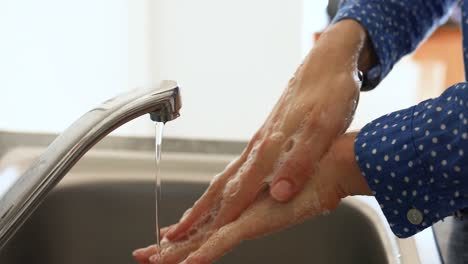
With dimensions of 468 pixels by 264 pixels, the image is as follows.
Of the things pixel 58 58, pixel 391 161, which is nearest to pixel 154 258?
pixel 391 161

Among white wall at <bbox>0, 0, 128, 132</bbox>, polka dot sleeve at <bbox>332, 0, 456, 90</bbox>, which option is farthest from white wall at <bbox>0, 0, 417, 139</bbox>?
polka dot sleeve at <bbox>332, 0, 456, 90</bbox>

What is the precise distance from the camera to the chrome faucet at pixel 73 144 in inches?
14.7

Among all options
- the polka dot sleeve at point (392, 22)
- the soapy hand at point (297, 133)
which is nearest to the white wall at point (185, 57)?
the polka dot sleeve at point (392, 22)

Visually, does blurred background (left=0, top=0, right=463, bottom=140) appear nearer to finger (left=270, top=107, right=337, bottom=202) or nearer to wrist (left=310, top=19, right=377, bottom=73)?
wrist (left=310, top=19, right=377, bottom=73)

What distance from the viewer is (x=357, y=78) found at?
564 millimetres

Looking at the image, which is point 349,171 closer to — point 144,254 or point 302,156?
point 302,156

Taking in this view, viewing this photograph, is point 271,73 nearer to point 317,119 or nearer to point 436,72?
point 436,72

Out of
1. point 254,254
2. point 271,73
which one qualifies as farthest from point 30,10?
point 254,254

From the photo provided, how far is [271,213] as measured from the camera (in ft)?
1.62

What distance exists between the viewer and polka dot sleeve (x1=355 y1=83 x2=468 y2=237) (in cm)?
41

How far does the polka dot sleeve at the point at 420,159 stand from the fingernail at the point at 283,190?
0.06 metres

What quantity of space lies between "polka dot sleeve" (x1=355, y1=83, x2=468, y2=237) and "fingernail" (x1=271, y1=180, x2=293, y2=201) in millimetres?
61

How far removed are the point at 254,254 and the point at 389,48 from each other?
0.25 m

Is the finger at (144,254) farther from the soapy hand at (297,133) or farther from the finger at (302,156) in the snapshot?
the finger at (302,156)
